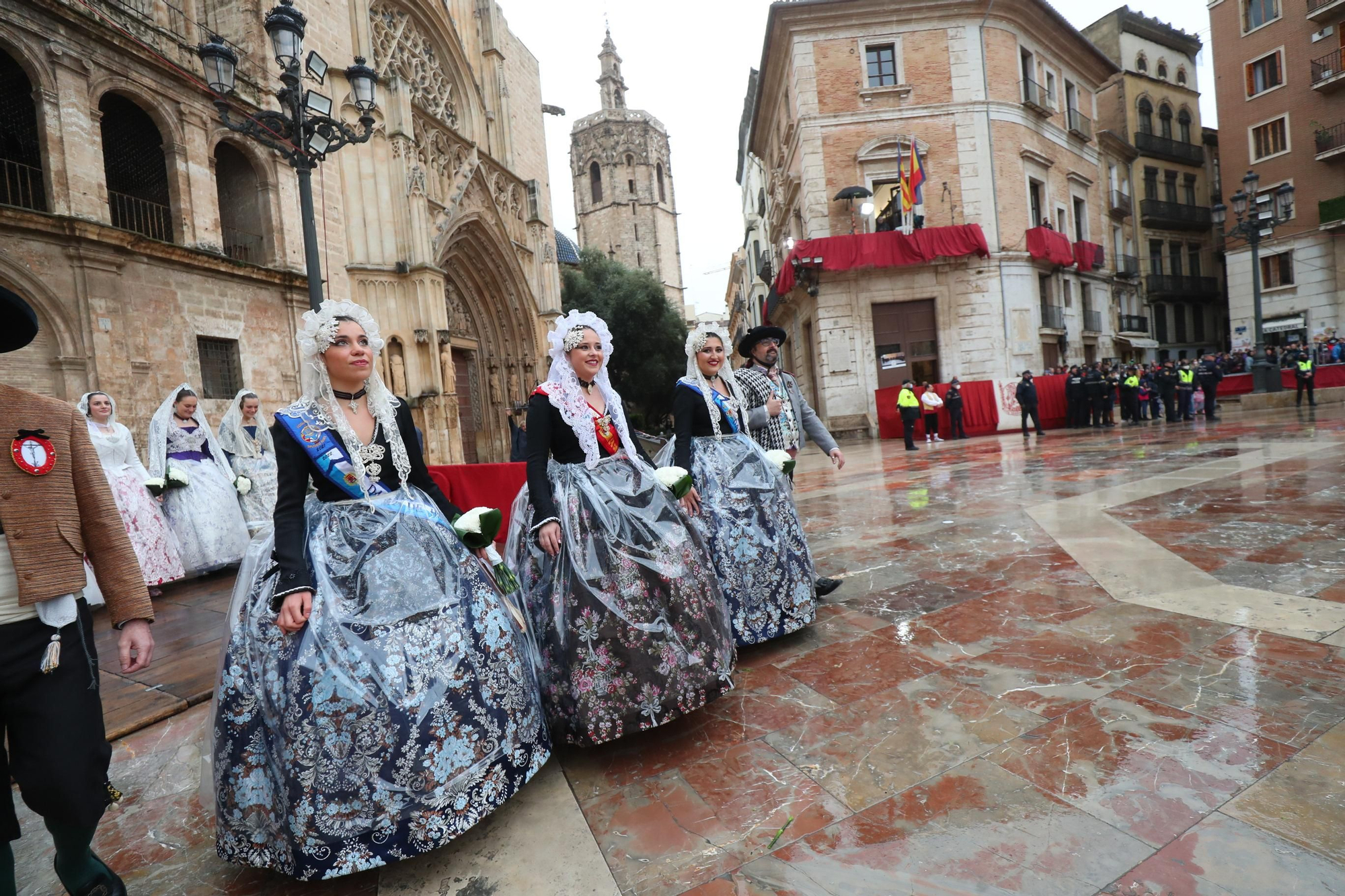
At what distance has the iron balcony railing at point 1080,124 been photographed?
889 inches

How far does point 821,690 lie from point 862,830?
95cm

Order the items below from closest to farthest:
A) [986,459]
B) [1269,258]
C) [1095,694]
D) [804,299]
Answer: [1095,694] → [986,459] → [804,299] → [1269,258]

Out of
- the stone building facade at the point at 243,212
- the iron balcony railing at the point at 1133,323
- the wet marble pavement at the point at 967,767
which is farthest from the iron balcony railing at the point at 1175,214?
the wet marble pavement at the point at 967,767

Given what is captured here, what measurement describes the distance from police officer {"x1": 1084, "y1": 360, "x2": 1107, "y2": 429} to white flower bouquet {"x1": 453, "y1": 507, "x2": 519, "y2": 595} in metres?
17.4

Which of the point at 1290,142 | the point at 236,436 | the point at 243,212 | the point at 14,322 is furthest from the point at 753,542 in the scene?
the point at 1290,142

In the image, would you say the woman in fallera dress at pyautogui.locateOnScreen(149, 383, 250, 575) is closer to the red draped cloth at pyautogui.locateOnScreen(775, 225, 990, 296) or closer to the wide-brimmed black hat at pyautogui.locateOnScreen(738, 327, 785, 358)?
the wide-brimmed black hat at pyautogui.locateOnScreen(738, 327, 785, 358)

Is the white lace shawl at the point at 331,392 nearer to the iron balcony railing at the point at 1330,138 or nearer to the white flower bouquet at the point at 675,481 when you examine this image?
the white flower bouquet at the point at 675,481

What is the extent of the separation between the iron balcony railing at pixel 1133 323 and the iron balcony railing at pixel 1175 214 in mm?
4761

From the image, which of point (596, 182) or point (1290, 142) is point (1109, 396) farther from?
point (596, 182)

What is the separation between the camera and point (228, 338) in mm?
11680

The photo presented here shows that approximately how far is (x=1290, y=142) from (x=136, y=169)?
35311 mm

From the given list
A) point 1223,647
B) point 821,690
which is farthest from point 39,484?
point 1223,647

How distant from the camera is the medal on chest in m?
1.71

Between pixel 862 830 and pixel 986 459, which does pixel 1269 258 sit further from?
pixel 862 830
